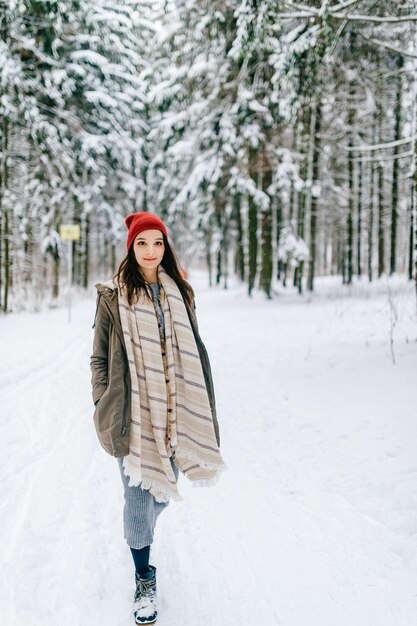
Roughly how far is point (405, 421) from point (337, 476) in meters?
1.12

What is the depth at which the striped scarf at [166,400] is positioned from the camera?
2.19 meters

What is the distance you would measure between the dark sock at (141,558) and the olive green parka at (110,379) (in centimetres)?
59

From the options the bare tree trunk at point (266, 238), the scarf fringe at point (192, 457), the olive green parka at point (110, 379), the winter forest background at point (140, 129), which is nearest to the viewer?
the olive green parka at point (110, 379)

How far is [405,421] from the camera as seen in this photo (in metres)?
4.41

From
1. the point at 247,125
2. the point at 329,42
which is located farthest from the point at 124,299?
the point at 247,125

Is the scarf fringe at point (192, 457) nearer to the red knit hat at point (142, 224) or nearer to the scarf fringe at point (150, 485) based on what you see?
the scarf fringe at point (150, 485)

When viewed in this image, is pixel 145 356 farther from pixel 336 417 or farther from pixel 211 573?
pixel 336 417

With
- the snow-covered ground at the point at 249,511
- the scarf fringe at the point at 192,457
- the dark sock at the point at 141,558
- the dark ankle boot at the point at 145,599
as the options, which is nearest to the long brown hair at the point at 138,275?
the scarf fringe at the point at 192,457

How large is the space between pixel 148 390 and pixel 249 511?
174cm

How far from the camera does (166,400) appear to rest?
7.37ft

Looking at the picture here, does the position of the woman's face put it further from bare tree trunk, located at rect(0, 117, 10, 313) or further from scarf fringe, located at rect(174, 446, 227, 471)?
bare tree trunk, located at rect(0, 117, 10, 313)

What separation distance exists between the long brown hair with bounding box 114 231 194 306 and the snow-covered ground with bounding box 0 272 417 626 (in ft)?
5.67

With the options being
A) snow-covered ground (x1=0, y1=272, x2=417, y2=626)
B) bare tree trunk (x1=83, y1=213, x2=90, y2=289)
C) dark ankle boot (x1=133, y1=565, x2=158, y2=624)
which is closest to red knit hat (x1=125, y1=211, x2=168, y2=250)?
dark ankle boot (x1=133, y1=565, x2=158, y2=624)

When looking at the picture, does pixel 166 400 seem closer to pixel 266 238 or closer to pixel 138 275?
pixel 138 275
